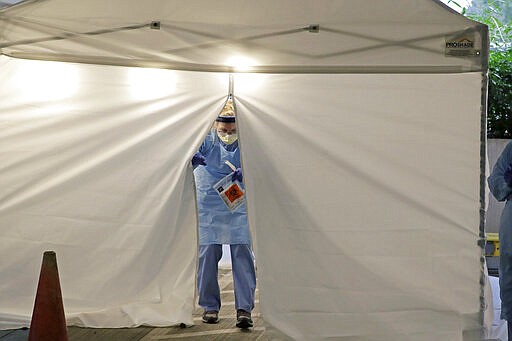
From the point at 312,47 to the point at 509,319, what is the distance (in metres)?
1.75

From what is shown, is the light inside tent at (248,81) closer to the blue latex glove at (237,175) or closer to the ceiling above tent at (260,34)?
the ceiling above tent at (260,34)

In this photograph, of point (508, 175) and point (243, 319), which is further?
point (243, 319)

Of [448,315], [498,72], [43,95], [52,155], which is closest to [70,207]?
[52,155]

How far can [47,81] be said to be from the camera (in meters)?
5.17

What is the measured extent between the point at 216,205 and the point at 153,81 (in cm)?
120

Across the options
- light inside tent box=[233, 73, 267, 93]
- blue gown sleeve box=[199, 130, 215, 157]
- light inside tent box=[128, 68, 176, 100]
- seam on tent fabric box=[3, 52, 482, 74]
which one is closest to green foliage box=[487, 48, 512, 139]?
blue gown sleeve box=[199, 130, 215, 157]

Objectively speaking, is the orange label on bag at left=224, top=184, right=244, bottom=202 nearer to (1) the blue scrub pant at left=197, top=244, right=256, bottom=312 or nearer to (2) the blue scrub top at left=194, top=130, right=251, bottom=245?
(2) the blue scrub top at left=194, top=130, right=251, bottom=245

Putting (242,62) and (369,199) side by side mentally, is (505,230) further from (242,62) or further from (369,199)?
(242,62)

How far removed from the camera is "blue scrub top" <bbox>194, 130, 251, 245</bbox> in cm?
593

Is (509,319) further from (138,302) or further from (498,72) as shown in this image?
(498,72)

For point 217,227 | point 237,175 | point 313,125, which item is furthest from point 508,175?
point 217,227

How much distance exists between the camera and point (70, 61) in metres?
5.04

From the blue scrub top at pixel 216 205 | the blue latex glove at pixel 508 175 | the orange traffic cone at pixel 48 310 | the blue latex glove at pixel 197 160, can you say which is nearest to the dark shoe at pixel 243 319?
the blue scrub top at pixel 216 205

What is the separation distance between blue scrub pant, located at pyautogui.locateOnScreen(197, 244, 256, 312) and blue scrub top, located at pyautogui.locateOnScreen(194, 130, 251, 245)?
3.1 inches
